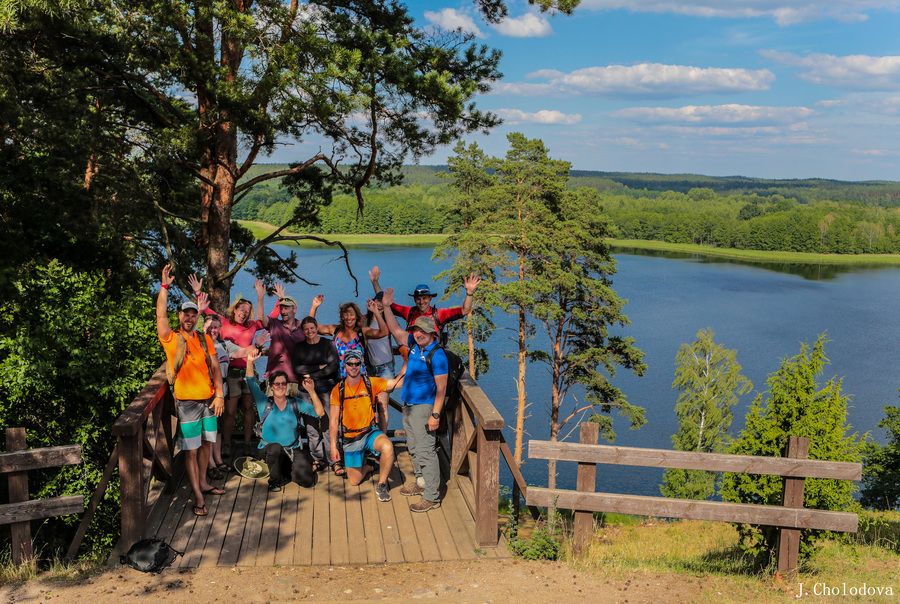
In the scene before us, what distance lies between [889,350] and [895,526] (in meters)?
46.8

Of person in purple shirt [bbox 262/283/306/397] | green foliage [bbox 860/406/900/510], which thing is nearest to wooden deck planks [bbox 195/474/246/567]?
person in purple shirt [bbox 262/283/306/397]

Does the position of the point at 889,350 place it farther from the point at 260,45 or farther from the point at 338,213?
the point at 338,213

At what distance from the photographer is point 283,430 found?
640cm

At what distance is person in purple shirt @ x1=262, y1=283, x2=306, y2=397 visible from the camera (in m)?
6.50

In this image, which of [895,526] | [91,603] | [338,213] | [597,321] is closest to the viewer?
[91,603]

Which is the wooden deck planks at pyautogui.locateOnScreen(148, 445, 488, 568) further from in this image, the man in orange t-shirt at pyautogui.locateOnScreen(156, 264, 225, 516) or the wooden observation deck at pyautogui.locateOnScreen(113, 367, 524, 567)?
the man in orange t-shirt at pyautogui.locateOnScreen(156, 264, 225, 516)

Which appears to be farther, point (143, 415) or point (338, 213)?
point (338, 213)

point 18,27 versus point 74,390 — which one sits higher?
point 18,27

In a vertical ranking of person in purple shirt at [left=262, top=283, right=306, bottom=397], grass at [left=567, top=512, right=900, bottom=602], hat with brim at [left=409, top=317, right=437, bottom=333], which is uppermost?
hat with brim at [left=409, top=317, right=437, bottom=333]

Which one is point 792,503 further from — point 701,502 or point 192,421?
point 192,421

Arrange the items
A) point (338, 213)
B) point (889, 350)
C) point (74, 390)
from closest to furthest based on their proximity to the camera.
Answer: point (74, 390) < point (889, 350) < point (338, 213)

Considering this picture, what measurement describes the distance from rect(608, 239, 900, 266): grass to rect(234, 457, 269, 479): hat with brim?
11674 centimetres

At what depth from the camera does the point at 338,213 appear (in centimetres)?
9388

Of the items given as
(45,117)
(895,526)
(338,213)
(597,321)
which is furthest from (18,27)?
(338,213)
